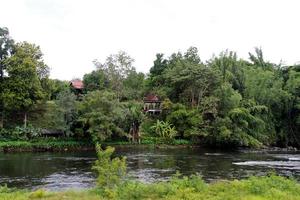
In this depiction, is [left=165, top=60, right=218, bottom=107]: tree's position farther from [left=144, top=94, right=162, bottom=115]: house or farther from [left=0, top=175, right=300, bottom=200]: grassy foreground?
[left=0, top=175, right=300, bottom=200]: grassy foreground

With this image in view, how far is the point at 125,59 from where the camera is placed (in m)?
64.3

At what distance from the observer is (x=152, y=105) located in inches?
2618

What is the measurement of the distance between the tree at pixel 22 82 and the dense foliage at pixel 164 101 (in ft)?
0.37

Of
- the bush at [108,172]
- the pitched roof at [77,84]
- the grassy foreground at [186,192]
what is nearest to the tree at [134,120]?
the pitched roof at [77,84]

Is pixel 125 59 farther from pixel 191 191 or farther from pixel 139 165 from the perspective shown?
pixel 191 191

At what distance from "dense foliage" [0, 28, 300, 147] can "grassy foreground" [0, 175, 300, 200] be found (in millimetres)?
31632

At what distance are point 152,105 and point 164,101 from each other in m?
4.17

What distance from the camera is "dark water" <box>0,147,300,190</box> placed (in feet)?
86.8

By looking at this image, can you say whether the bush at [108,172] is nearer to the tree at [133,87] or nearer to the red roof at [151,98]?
the tree at [133,87]

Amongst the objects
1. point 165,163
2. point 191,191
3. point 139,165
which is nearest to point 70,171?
point 139,165

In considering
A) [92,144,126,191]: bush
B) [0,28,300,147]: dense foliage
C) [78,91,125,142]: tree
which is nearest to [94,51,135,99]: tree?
[0,28,300,147]: dense foliage

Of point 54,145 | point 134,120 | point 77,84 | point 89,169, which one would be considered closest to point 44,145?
point 54,145

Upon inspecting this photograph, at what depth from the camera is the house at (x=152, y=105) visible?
6600 cm

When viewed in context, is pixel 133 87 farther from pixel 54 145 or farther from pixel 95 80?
pixel 54 145
